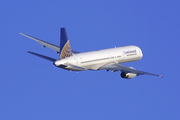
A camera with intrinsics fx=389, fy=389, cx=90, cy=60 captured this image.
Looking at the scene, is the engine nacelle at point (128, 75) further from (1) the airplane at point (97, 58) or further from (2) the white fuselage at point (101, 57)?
(2) the white fuselage at point (101, 57)

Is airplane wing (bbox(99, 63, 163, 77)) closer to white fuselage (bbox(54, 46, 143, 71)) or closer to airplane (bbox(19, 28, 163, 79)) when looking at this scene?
airplane (bbox(19, 28, 163, 79))

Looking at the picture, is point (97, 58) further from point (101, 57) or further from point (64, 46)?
point (64, 46)

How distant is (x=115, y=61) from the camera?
83.6m

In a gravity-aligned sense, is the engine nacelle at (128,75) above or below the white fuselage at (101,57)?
below

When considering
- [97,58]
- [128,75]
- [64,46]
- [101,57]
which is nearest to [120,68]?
[128,75]

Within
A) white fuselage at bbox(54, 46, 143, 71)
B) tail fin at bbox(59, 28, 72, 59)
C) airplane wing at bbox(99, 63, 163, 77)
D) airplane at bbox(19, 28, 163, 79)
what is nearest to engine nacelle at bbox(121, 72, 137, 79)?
airplane at bbox(19, 28, 163, 79)

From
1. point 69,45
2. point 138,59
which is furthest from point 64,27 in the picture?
point 138,59

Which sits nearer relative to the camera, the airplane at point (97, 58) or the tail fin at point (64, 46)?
the tail fin at point (64, 46)

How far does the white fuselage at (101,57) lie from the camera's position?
76.3m

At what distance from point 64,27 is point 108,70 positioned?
14066mm

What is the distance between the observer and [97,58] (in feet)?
263

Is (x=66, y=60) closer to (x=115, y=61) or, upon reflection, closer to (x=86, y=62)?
(x=86, y=62)

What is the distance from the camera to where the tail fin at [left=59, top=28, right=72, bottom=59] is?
7240cm

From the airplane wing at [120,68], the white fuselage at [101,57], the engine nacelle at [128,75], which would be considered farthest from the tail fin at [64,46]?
the engine nacelle at [128,75]
